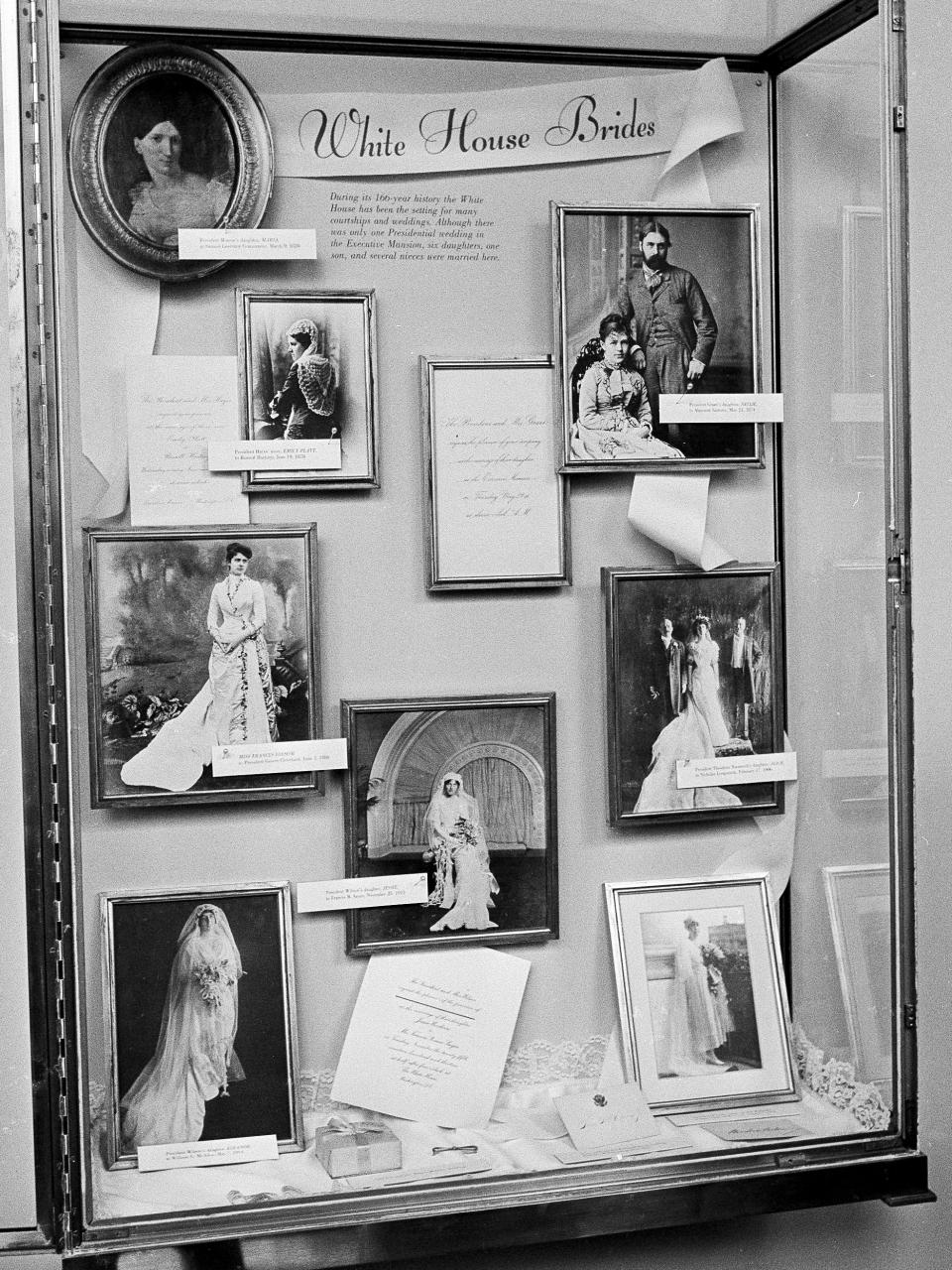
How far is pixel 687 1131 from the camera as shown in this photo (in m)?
1.33

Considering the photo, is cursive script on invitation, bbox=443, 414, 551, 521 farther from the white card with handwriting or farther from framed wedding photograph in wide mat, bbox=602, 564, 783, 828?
the white card with handwriting

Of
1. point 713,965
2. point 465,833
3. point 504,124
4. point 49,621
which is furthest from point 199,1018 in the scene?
point 504,124

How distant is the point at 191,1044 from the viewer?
1.29 m

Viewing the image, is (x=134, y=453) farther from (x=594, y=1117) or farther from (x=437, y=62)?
(x=594, y=1117)

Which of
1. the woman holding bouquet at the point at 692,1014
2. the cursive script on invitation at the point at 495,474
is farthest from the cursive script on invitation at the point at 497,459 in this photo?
the woman holding bouquet at the point at 692,1014

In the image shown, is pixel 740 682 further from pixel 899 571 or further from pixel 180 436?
pixel 180 436

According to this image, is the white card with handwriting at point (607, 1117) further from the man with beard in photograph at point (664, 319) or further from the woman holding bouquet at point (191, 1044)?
the man with beard in photograph at point (664, 319)

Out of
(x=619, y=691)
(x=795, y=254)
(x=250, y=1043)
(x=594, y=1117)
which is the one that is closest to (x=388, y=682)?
(x=619, y=691)

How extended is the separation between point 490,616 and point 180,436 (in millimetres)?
361

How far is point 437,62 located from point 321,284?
0.26 metres

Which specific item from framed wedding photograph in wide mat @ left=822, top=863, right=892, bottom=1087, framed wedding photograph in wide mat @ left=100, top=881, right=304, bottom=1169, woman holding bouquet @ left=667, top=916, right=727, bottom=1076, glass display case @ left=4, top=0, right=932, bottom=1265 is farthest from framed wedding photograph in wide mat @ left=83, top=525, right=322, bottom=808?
framed wedding photograph in wide mat @ left=822, top=863, right=892, bottom=1087

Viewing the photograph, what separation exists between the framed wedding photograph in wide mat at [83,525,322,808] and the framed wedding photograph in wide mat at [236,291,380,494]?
0.06 metres

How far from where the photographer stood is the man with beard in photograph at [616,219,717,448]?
138 cm

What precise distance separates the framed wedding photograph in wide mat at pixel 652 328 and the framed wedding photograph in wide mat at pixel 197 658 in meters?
0.33
